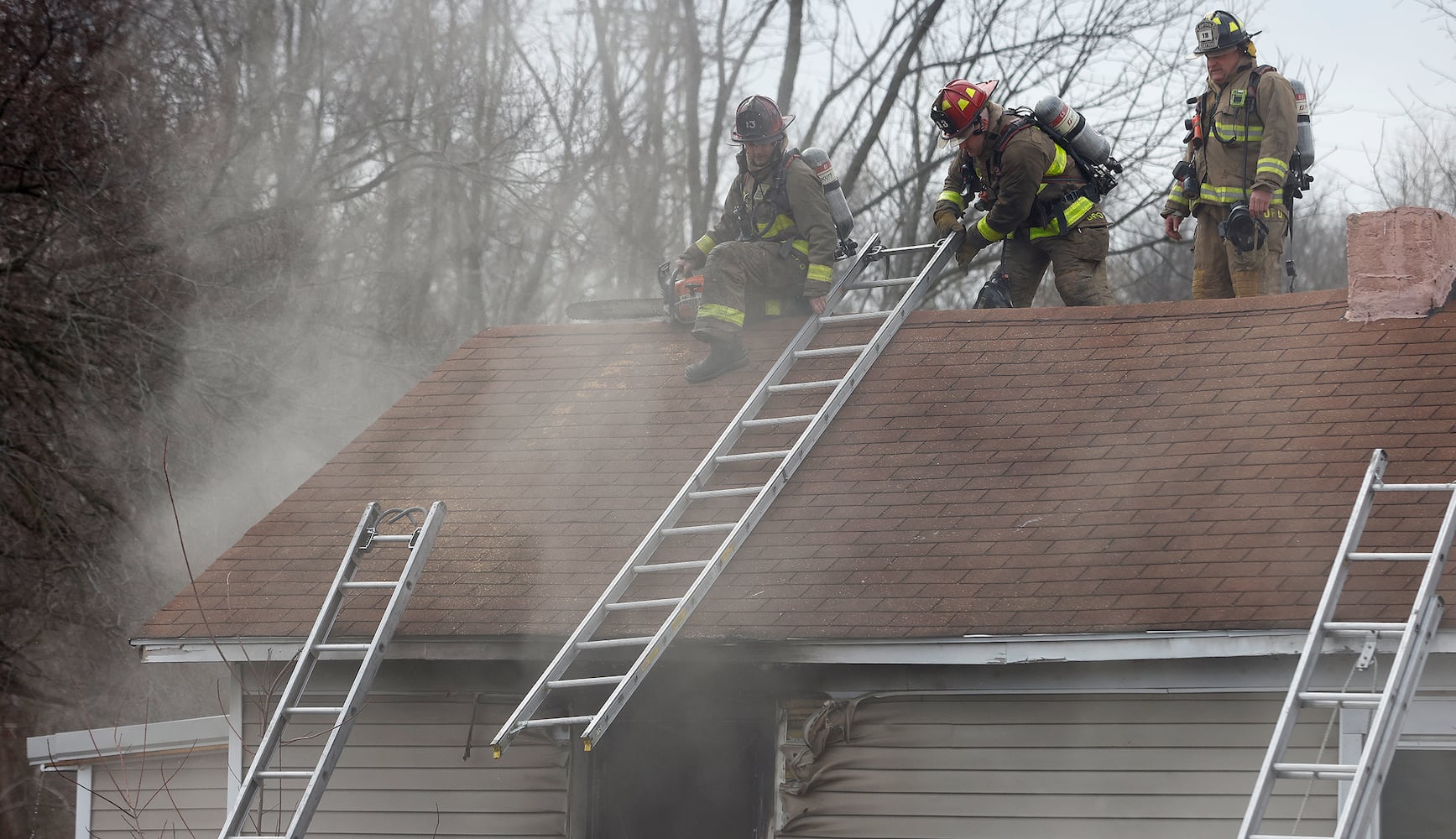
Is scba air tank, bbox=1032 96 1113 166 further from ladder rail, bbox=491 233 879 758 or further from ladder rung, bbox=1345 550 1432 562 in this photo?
ladder rung, bbox=1345 550 1432 562

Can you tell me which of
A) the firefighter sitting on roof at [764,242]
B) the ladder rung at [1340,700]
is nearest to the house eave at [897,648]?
the ladder rung at [1340,700]

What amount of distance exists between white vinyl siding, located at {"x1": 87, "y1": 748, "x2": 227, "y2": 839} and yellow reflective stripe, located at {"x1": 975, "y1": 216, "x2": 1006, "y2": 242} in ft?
15.9

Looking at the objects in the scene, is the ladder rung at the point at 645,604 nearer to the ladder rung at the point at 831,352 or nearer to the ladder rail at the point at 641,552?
the ladder rail at the point at 641,552

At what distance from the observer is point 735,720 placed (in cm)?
699

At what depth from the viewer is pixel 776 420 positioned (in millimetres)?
7375

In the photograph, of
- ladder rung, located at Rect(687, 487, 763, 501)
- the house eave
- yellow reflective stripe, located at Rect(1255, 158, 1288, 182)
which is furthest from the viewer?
yellow reflective stripe, located at Rect(1255, 158, 1288, 182)

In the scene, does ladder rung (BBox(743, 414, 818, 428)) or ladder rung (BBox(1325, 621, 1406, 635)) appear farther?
ladder rung (BBox(743, 414, 818, 428))

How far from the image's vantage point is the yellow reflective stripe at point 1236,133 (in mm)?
8141

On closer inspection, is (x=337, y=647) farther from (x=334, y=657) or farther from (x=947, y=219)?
(x=947, y=219)

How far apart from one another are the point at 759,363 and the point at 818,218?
81cm

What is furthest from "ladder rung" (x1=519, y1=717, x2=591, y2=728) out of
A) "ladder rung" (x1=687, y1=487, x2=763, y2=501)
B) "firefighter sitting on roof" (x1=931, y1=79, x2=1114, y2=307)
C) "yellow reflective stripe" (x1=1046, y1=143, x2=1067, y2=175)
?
"yellow reflective stripe" (x1=1046, y1=143, x2=1067, y2=175)

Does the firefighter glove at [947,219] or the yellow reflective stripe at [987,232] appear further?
the firefighter glove at [947,219]

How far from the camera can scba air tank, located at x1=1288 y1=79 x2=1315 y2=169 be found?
814 cm

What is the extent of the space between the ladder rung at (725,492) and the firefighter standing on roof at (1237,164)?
3021 millimetres
